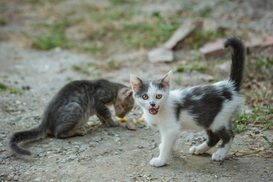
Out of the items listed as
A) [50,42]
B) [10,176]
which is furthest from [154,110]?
[50,42]

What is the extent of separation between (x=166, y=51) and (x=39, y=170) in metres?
4.76

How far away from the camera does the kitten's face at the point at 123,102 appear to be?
14.6 feet

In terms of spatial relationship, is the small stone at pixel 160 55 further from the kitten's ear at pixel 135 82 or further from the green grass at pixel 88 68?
the kitten's ear at pixel 135 82

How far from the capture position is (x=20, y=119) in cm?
440

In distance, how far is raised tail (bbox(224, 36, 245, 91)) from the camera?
10.8 feet

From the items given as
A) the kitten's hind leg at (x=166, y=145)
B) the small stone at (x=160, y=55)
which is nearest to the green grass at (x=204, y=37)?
the small stone at (x=160, y=55)

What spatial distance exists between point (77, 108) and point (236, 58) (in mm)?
2205

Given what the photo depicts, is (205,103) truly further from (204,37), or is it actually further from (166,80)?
(204,37)

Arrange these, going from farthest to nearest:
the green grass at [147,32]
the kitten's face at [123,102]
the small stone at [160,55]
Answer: the green grass at [147,32] < the small stone at [160,55] < the kitten's face at [123,102]

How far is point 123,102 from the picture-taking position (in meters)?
4.45

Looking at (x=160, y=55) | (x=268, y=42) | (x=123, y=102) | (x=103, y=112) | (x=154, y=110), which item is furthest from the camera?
(x=160, y=55)

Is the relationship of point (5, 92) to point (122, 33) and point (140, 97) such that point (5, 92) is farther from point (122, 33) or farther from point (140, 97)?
point (122, 33)

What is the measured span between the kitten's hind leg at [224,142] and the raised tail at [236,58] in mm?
550

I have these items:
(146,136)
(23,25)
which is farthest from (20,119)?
(23,25)
